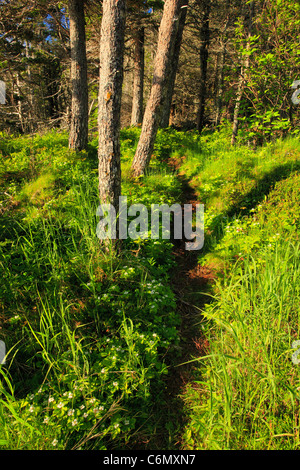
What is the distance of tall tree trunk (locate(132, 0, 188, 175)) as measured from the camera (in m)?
5.25

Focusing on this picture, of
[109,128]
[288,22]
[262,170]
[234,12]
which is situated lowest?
[262,170]

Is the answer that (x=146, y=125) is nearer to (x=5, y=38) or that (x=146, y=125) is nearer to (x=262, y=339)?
(x=262, y=339)

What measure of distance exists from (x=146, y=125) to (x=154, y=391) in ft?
17.7

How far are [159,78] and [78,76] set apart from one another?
2534 mm

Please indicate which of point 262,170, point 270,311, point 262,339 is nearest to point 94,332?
point 262,339

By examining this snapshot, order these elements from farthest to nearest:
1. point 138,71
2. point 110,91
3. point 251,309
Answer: point 138,71 < point 110,91 < point 251,309

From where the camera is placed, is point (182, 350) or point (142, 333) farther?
point (182, 350)

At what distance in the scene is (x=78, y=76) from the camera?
6574 mm

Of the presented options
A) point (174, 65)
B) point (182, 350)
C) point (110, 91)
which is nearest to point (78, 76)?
point (110, 91)

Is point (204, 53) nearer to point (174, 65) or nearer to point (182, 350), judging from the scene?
point (174, 65)

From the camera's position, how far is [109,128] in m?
3.25

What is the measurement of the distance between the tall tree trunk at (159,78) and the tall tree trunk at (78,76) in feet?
7.18
